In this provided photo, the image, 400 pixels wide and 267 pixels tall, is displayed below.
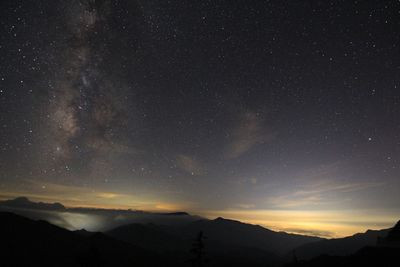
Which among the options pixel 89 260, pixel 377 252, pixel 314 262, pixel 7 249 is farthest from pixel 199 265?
pixel 7 249

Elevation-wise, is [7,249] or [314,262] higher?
[314,262]

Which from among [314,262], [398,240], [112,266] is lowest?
[112,266]

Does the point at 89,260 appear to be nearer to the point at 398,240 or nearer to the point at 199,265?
the point at 199,265

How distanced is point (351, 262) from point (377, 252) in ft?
31.9

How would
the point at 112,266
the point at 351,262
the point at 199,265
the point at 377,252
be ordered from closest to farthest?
the point at 199,265 < the point at 377,252 < the point at 351,262 < the point at 112,266

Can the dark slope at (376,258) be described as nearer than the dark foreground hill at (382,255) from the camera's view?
Yes

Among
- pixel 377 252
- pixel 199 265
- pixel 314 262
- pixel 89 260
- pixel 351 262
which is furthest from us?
pixel 314 262

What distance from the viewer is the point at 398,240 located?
75250mm

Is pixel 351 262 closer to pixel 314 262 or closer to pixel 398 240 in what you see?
pixel 398 240

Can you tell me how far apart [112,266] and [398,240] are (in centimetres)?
17077

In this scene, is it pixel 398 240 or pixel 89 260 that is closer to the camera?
pixel 89 260

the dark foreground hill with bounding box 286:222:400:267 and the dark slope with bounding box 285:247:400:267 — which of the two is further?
the dark foreground hill with bounding box 286:222:400:267

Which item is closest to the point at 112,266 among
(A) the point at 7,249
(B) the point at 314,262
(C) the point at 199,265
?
(A) the point at 7,249

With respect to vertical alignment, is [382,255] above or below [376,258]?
above
